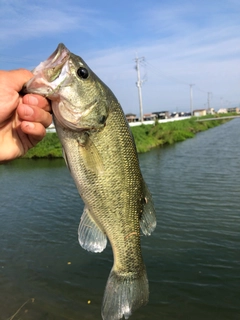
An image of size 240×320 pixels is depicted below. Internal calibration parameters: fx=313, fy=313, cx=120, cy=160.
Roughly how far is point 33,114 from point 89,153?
0.55 m

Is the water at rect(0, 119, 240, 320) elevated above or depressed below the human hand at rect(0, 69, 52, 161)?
below

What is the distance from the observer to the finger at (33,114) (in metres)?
2.52

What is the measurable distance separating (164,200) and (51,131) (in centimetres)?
2633

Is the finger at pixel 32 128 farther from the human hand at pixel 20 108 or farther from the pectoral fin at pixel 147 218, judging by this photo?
the pectoral fin at pixel 147 218

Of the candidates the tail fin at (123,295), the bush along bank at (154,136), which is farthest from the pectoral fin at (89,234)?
the bush along bank at (154,136)

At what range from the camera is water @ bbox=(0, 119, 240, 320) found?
6.95 meters

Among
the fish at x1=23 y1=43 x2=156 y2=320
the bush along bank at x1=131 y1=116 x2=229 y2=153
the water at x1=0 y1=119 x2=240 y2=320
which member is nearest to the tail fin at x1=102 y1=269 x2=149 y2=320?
the fish at x1=23 y1=43 x2=156 y2=320

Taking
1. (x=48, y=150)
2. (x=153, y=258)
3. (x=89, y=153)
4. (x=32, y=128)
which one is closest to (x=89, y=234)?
(x=89, y=153)

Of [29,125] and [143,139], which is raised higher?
[29,125]

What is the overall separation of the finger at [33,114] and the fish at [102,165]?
0.36 feet

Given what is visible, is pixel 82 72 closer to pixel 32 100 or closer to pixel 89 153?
pixel 32 100

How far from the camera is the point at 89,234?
289 centimetres

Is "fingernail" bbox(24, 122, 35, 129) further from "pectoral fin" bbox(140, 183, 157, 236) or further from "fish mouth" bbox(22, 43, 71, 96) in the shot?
"pectoral fin" bbox(140, 183, 157, 236)

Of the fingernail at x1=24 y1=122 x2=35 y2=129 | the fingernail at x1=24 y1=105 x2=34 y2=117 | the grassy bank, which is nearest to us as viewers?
the fingernail at x1=24 y1=105 x2=34 y2=117
